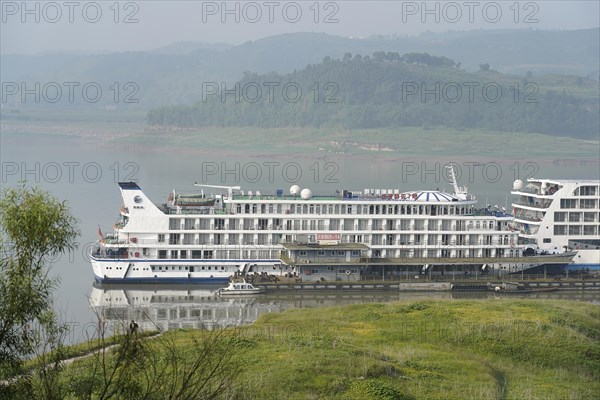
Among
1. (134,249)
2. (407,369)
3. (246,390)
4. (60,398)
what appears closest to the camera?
(60,398)

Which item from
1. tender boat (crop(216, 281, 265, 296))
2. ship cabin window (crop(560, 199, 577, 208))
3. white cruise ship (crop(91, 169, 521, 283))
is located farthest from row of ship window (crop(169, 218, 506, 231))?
ship cabin window (crop(560, 199, 577, 208))

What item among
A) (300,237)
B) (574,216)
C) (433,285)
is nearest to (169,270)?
(300,237)

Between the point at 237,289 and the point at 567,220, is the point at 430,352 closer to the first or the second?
the point at 237,289

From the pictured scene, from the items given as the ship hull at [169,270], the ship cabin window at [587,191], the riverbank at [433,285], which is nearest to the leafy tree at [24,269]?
the riverbank at [433,285]

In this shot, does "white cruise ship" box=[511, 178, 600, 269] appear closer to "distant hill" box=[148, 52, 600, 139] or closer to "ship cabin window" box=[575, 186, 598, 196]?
"ship cabin window" box=[575, 186, 598, 196]

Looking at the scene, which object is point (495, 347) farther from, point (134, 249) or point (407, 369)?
point (134, 249)

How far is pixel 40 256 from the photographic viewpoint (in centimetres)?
1351

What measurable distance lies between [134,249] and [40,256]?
2498cm

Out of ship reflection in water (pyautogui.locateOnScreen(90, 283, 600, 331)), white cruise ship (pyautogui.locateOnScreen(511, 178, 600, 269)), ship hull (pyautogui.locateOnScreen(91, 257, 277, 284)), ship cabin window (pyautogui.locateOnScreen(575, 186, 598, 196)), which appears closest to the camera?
ship reflection in water (pyautogui.locateOnScreen(90, 283, 600, 331))

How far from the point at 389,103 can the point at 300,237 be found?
115004mm

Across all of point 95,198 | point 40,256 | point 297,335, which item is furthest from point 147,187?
point 40,256

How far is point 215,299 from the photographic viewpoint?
36.5m

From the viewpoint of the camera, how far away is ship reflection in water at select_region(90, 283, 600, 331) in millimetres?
33781

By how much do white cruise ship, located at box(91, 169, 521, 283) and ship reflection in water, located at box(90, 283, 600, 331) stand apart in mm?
924
